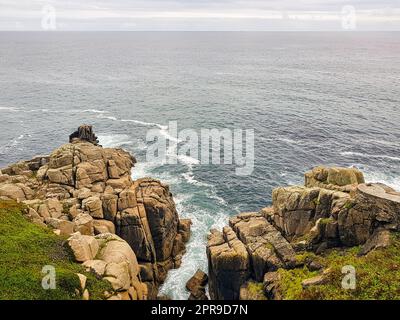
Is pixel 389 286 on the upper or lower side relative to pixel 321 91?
lower

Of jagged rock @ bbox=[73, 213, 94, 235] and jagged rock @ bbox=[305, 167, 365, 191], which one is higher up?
jagged rock @ bbox=[305, 167, 365, 191]

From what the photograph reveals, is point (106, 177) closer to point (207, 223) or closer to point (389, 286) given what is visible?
point (207, 223)

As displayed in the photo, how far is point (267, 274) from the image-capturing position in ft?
134

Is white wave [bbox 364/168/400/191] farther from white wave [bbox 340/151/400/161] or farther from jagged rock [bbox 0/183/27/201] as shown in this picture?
jagged rock [bbox 0/183/27/201]

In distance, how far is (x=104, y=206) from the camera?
1964 inches

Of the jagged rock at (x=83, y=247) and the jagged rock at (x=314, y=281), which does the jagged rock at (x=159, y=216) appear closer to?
the jagged rock at (x=83, y=247)

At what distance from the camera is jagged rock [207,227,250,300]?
4378 cm

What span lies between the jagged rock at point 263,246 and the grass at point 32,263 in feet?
60.2

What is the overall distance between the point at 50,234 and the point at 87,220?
20.9ft

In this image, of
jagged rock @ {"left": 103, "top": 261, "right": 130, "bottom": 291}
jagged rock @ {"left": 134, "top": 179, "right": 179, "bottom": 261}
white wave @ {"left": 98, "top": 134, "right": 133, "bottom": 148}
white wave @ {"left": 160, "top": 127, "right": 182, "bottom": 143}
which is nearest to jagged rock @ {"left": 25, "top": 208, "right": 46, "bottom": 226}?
jagged rock @ {"left": 103, "top": 261, "right": 130, "bottom": 291}

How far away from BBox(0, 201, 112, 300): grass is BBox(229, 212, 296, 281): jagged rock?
60.2ft

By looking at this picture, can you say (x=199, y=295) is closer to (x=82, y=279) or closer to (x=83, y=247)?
(x=83, y=247)

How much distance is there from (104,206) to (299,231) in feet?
83.9
